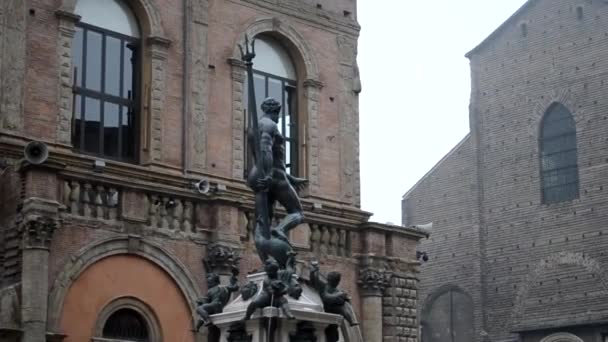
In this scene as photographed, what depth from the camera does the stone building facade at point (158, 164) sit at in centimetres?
2047

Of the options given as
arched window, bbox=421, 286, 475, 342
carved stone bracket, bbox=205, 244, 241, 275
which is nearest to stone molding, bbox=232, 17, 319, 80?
carved stone bracket, bbox=205, 244, 241, 275

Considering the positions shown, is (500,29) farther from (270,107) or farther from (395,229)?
(270,107)

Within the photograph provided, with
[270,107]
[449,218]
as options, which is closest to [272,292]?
[270,107]

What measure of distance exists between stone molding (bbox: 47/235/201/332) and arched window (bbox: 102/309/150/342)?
977 mm

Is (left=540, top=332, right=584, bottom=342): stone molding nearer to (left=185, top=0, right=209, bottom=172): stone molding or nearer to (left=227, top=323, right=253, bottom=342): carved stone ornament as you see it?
(left=185, top=0, right=209, bottom=172): stone molding

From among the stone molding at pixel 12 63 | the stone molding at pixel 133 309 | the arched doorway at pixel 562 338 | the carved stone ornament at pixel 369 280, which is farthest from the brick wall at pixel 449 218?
the stone molding at pixel 12 63

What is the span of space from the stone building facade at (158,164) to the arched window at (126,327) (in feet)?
0.09

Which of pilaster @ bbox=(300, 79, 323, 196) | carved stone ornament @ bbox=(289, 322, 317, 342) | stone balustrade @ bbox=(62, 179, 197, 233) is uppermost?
pilaster @ bbox=(300, 79, 323, 196)

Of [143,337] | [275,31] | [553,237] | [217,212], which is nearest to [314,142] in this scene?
[275,31]

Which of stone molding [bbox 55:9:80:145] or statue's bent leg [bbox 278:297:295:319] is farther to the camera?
stone molding [bbox 55:9:80:145]

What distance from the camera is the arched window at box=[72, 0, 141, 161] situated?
24250 millimetres

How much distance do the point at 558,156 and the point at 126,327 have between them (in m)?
21.4

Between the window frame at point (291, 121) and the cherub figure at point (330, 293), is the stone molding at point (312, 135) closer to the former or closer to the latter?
the window frame at point (291, 121)

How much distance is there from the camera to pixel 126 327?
2136cm
